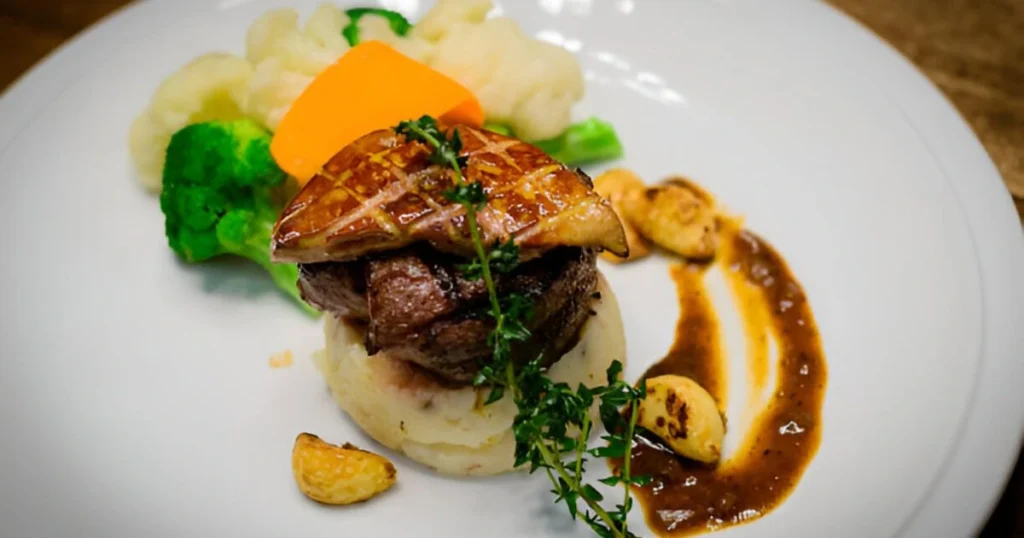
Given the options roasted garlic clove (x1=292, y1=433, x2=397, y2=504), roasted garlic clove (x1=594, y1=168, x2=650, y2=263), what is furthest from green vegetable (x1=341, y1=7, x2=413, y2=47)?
roasted garlic clove (x1=292, y1=433, x2=397, y2=504)

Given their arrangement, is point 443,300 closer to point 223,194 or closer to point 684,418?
point 684,418

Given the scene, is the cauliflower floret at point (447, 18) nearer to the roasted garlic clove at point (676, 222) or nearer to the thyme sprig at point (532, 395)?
the roasted garlic clove at point (676, 222)

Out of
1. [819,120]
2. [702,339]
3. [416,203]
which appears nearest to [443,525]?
[416,203]

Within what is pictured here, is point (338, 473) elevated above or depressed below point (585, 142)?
below

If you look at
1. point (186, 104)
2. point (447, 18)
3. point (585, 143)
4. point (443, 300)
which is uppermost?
point (447, 18)

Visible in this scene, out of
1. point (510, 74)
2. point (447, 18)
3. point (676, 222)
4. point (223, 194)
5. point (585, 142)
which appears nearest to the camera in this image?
point (223, 194)

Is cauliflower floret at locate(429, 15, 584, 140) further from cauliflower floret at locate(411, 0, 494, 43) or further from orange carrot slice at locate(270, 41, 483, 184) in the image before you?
orange carrot slice at locate(270, 41, 483, 184)

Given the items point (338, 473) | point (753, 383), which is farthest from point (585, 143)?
point (338, 473)
